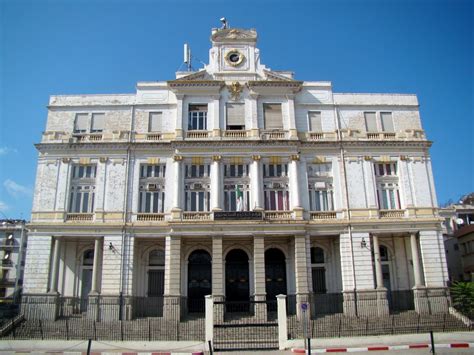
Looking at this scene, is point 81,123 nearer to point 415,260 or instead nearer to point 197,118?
point 197,118

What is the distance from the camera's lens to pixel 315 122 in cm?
3095

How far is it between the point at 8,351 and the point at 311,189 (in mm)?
20277

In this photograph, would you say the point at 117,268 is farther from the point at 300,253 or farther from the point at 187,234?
the point at 300,253

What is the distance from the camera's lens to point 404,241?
97.4 ft

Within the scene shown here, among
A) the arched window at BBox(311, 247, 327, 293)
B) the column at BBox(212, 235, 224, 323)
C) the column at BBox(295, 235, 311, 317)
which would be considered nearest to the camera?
the column at BBox(212, 235, 224, 323)

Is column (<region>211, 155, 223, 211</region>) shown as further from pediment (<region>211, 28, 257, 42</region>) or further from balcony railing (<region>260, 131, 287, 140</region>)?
pediment (<region>211, 28, 257, 42</region>)

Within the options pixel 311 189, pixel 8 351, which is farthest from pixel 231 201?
pixel 8 351

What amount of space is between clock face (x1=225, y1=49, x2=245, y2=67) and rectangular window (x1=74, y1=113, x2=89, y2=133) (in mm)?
11571

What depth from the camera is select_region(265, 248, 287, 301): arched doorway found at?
93.9ft

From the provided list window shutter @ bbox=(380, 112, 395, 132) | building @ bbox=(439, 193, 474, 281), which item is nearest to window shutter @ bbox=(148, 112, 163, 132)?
window shutter @ bbox=(380, 112, 395, 132)

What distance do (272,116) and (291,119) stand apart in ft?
4.94

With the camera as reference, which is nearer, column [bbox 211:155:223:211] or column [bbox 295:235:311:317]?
column [bbox 295:235:311:317]

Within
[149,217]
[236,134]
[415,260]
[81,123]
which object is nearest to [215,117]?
[236,134]

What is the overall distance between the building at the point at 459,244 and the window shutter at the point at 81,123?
35.5 metres
